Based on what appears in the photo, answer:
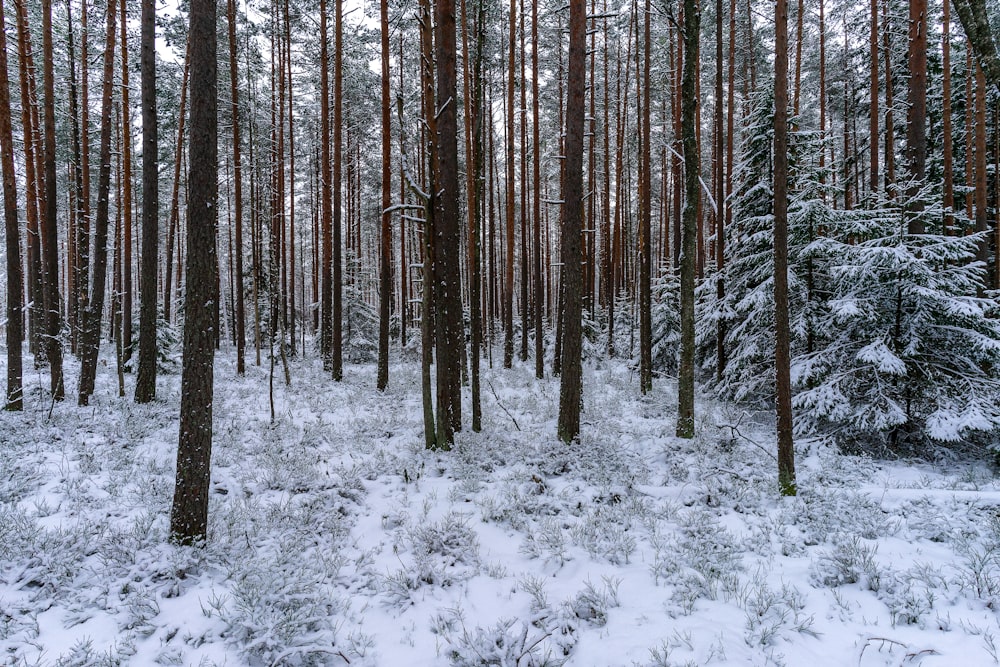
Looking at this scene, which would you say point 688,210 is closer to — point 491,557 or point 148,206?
point 491,557

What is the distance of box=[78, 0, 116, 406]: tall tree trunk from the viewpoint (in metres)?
10.1

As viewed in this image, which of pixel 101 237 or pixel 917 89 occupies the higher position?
pixel 917 89

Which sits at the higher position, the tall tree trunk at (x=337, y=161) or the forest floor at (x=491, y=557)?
the tall tree trunk at (x=337, y=161)

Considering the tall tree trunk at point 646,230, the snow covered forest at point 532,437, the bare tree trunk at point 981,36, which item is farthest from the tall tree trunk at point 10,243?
the bare tree trunk at point 981,36

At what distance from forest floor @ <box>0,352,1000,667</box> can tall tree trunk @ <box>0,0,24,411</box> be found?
2245 millimetres

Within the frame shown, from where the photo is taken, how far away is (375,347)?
20719mm

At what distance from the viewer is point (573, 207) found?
838 cm

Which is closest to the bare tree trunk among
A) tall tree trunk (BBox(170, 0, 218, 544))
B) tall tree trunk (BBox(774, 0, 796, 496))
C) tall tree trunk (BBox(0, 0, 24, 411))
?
tall tree trunk (BBox(774, 0, 796, 496))

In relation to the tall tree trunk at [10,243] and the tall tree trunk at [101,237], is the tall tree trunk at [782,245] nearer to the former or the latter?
the tall tree trunk at [101,237]

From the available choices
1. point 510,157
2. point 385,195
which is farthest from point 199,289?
point 510,157

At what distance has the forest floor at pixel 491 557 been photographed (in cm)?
364

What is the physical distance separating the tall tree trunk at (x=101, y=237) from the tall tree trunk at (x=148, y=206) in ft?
3.13

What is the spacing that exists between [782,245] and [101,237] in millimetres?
14071

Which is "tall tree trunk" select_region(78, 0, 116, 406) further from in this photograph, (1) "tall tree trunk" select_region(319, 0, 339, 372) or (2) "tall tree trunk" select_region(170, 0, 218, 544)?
(2) "tall tree trunk" select_region(170, 0, 218, 544)
